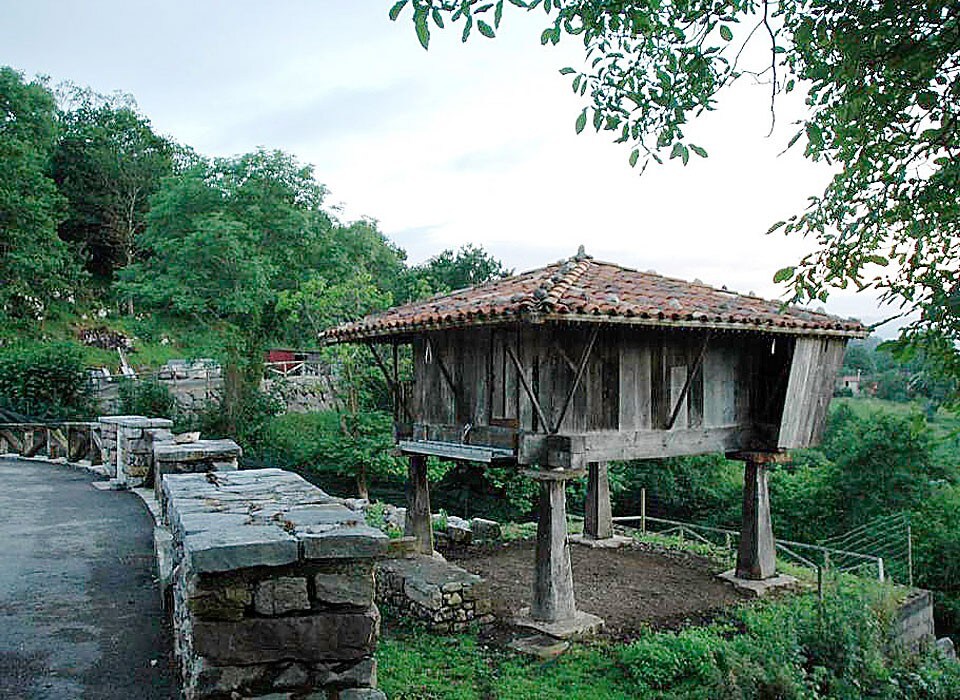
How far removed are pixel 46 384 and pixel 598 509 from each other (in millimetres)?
14223

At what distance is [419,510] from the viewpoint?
38.2 ft

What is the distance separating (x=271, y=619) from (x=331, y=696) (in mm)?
405

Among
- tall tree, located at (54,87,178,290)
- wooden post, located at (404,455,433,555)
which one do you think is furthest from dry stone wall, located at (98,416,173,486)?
tall tree, located at (54,87,178,290)

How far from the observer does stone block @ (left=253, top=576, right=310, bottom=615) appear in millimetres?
3076

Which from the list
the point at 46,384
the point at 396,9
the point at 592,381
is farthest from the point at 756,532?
the point at 46,384

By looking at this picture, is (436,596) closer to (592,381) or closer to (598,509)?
(592,381)

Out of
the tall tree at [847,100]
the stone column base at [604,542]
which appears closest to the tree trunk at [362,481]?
the stone column base at [604,542]

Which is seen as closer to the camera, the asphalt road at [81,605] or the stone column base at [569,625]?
the asphalt road at [81,605]

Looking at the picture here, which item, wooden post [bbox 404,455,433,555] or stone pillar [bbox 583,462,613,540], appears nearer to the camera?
wooden post [bbox 404,455,433,555]

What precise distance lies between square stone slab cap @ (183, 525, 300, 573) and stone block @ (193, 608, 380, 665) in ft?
0.81

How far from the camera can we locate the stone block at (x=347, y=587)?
3131mm

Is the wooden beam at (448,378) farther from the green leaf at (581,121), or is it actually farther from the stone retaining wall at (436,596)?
the green leaf at (581,121)

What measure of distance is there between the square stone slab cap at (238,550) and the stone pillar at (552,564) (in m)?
6.13

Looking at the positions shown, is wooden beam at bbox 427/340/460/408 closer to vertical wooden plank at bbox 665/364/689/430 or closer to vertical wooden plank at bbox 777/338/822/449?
vertical wooden plank at bbox 665/364/689/430
